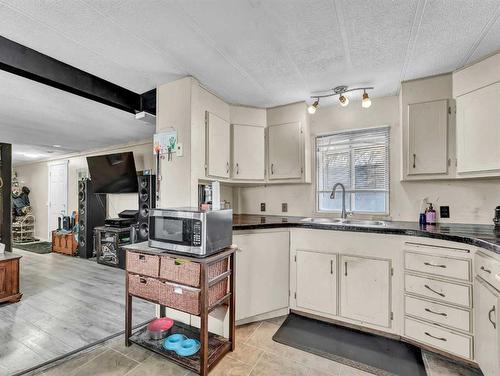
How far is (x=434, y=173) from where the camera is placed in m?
2.21

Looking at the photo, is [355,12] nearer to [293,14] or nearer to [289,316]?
[293,14]

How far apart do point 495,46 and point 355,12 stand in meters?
1.22

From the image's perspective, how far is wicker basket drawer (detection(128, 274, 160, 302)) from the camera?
176 centimetres

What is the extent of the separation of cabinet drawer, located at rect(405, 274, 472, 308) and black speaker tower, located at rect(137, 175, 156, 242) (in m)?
3.44

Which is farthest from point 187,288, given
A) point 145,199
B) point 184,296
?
point 145,199

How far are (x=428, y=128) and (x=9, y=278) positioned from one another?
4871mm

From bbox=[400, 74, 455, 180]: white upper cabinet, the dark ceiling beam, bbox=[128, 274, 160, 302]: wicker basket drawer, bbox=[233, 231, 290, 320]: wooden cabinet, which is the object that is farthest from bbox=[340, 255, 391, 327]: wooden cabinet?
the dark ceiling beam

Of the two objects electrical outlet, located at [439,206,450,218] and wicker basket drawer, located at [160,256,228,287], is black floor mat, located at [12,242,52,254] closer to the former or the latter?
wicker basket drawer, located at [160,256,228,287]

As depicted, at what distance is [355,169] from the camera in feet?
9.14

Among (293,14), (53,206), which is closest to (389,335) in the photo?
(293,14)

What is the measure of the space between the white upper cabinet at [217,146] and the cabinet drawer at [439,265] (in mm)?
1885

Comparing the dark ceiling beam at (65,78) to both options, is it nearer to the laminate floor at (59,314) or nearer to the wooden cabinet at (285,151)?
the wooden cabinet at (285,151)

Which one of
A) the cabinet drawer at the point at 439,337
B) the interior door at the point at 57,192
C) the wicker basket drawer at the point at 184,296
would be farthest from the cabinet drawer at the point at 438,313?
the interior door at the point at 57,192

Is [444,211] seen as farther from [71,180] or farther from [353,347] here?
[71,180]
